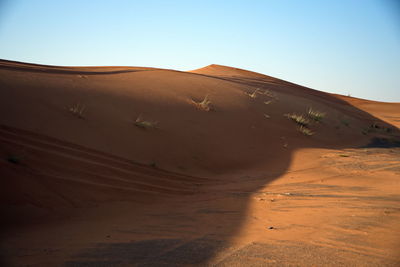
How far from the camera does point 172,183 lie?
6.97 meters

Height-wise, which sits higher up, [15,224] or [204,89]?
[204,89]

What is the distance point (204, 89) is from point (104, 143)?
720cm

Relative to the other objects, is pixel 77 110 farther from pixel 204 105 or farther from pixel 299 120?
pixel 299 120

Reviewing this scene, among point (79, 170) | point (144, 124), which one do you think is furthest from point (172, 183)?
point (144, 124)

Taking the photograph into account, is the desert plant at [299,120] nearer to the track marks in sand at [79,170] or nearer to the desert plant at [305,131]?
the desert plant at [305,131]

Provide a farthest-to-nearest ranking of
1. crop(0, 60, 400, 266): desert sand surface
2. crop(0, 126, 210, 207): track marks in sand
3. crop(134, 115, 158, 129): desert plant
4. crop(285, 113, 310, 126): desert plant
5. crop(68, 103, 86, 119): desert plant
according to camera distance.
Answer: crop(285, 113, 310, 126): desert plant
crop(134, 115, 158, 129): desert plant
crop(68, 103, 86, 119): desert plant
crop(0, 126, 210, 207): track marks in sand
crop(0, 60, 400, 266): desert sand surface

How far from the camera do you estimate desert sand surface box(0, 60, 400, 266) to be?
11.4 ft

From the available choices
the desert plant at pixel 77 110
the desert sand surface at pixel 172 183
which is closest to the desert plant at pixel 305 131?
the desert sand surface at pixel 172 183

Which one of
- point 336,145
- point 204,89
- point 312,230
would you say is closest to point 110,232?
point 312,230

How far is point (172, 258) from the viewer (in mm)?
3275

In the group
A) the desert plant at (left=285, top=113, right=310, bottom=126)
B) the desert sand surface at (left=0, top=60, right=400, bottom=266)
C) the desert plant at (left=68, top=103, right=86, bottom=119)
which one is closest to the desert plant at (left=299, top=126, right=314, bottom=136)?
the desert sand surface at (left=0, top=60, right=400, bottom=266)

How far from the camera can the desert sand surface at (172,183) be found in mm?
3488

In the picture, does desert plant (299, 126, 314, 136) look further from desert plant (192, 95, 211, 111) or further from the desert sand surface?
desert plant (192, 95, 211, 111)

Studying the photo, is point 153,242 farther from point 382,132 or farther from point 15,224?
point 382,132
